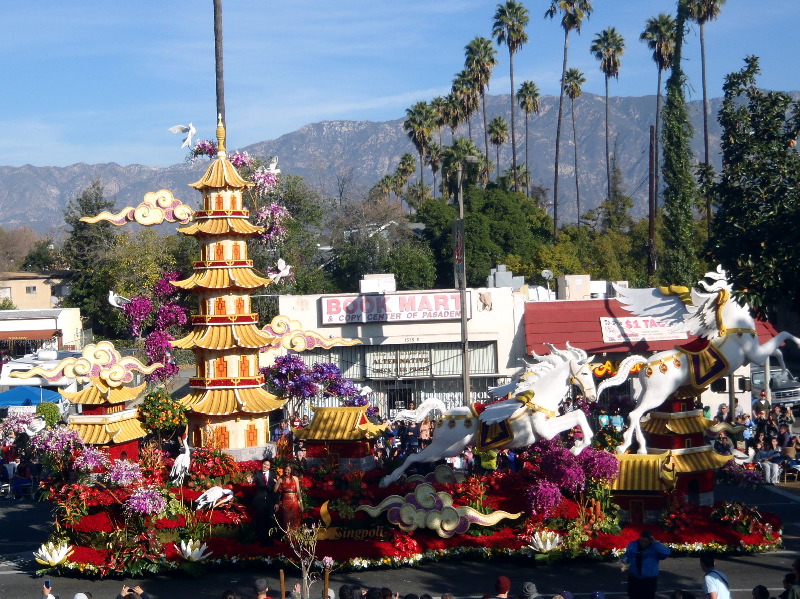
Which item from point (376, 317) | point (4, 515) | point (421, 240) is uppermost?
point (421, 240)

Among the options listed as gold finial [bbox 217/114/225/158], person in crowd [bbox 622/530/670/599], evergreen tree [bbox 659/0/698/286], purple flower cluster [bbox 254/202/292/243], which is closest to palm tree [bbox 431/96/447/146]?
evergreen tree [bbox 659/0/698/286]

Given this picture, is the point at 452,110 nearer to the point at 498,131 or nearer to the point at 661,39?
the point at 498,131

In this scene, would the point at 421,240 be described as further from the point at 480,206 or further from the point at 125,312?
the point at 125,312

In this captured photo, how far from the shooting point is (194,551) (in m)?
17.7

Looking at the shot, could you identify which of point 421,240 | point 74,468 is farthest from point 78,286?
point 74,468

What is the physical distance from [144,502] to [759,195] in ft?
42.3

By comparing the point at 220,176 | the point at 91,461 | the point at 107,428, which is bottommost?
the point at 91,461

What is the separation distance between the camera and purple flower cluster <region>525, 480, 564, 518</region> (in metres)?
17.6

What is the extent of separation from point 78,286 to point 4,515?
3748cm

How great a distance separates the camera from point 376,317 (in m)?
34.7

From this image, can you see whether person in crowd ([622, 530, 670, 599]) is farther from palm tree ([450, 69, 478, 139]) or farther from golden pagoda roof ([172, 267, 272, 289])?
palm tree ([450, 69, 478, 139])

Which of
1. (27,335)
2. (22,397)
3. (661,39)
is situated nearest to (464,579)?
(22,397)

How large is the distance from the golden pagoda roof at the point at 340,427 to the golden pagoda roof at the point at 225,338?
2.71m

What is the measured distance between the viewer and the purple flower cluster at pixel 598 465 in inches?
699
